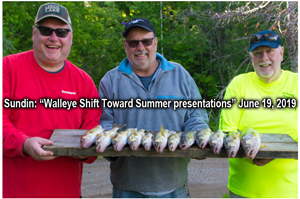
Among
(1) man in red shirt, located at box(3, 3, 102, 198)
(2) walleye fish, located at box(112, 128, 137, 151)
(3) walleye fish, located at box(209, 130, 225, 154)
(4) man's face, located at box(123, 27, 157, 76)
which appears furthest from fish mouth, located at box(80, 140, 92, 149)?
(3) walleye fish, located at box(209, 130, 225, 154)

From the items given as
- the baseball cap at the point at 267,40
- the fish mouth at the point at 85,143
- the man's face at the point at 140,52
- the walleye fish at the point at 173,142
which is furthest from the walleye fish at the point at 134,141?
the baseball cap at the point at 267,40

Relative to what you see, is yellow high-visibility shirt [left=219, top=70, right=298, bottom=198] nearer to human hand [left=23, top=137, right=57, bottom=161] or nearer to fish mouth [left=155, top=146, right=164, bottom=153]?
fish mouth [left=155, top=146, right=164, bottom=153]

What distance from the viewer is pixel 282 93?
3.30 m

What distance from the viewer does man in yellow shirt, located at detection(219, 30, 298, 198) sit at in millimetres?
3221

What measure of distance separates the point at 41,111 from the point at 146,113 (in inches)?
50.4

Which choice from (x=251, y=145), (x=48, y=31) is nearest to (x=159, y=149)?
(x=251, y=145)

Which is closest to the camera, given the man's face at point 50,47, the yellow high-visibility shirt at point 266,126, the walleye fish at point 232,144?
the walleye fish at point 232,144

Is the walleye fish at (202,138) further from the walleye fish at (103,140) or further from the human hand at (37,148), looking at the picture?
the human hand at (37,148)

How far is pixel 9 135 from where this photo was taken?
2873 mm

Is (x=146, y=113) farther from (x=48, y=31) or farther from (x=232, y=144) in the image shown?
(x=48, y=31)

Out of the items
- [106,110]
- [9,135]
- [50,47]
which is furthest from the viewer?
[106,110]

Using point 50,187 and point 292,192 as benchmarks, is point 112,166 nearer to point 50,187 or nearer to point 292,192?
point 50,187

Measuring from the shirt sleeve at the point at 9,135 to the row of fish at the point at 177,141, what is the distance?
707mm

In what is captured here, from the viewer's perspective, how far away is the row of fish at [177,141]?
2.68 m
